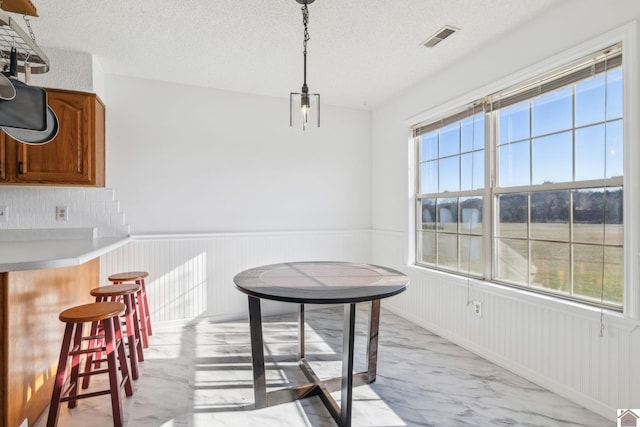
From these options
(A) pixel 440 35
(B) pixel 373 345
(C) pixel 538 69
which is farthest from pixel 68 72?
(C) pixel 538 69

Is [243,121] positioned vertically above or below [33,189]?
above

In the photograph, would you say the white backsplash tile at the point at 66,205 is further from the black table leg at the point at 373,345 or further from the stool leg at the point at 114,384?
the black table leg at the point at 373,345

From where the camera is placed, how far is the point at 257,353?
2.10 m

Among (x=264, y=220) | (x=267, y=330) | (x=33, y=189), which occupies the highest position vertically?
(x=33, y=189)

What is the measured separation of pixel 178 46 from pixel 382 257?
130 inches

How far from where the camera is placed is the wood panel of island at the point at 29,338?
5.49 ft

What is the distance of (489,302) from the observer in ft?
9.20

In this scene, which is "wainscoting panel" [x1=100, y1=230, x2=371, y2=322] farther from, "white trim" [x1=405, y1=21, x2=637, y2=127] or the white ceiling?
"white trim" [x1=405, y1=21, x2=637, y2=127]

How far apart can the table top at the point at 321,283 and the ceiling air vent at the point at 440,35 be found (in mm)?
1952

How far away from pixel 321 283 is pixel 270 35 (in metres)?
2.05

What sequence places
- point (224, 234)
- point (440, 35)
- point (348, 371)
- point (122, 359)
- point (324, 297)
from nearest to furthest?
1. point (324, 297)
2. point (348, 371)
3. point (122, 359)
4. point (440, 35)
5. point (224, 234)

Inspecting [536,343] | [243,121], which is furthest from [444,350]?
[243,121]

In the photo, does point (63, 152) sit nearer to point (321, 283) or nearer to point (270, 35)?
point (270, 35)

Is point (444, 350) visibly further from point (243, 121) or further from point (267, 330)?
point (243, 121)
